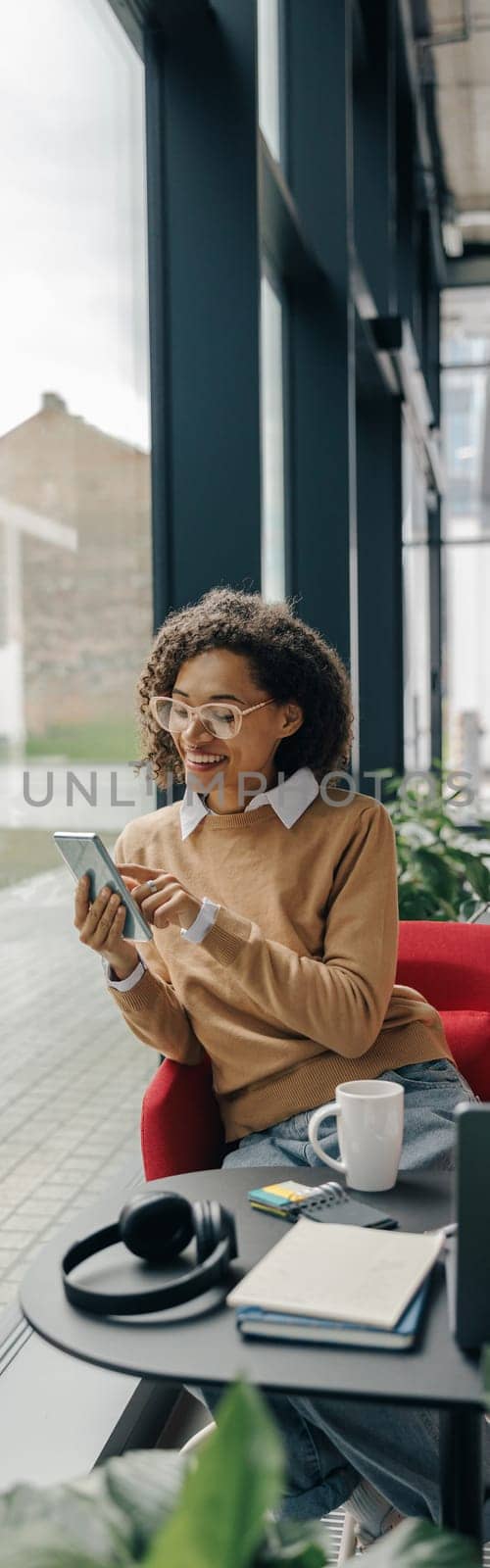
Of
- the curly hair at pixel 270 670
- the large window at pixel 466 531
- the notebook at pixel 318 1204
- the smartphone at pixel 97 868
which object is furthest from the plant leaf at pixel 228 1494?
the large window at pixel 466 531

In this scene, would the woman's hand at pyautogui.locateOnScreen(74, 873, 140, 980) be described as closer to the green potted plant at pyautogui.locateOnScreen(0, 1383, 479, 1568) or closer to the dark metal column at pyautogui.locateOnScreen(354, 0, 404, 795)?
the green potted plant at pyautogui.locateOnScreen(0, 1383, 479, 1568)

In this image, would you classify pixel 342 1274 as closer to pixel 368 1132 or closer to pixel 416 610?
pixel 368 1132

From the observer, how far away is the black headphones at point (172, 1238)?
4.00 ft

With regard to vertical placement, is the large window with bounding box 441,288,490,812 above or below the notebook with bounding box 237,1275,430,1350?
above

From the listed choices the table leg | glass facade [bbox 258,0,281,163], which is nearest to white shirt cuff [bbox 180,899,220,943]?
the table leg

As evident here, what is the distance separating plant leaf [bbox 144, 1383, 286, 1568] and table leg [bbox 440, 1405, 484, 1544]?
2.11 feet

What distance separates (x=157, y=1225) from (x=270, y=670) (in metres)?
0.98

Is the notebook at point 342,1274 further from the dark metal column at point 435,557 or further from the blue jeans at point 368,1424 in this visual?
the dark metal column at point 435,557

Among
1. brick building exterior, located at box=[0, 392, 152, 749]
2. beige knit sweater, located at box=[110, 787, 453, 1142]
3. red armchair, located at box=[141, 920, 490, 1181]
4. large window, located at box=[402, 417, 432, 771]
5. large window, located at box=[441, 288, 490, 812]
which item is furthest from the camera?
large window, located at box=[441, 288, 490, 812]

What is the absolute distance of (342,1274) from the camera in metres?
1.17

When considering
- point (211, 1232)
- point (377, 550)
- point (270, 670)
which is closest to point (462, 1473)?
point (211, 1232)

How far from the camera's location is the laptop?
3.34 feet

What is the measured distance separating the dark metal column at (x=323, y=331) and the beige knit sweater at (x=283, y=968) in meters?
1.97

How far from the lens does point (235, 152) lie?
109 inches
